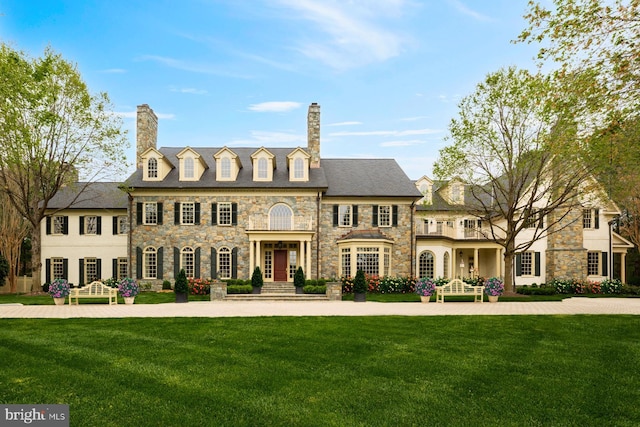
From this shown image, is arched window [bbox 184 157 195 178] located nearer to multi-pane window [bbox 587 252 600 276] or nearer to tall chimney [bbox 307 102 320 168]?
tall chimney [bbox 307 102 320 168]

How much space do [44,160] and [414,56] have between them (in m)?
19.7

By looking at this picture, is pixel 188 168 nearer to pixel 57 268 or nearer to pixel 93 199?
pixel 93 199

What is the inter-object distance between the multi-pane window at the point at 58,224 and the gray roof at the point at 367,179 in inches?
694

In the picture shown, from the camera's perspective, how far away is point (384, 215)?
89.4ft

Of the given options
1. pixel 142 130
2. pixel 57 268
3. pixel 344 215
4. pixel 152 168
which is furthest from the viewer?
pixel 57 268

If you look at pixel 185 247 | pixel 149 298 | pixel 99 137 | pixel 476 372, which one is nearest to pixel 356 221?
pixel 185 247

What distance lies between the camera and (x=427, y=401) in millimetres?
6086

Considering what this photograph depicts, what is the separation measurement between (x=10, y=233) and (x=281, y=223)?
17643mm

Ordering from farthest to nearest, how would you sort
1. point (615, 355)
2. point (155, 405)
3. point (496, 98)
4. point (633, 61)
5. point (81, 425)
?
point (496, 98) → point (633, 61) → point (615, 355) → point (155, 405) → point (81, 425)

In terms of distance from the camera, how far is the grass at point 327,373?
5.63 metres

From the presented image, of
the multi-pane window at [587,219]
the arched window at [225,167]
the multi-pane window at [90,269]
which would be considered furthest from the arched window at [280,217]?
the multi-pane window at [587,219]

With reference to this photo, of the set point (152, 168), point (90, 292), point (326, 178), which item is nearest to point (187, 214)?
point (152, 168)

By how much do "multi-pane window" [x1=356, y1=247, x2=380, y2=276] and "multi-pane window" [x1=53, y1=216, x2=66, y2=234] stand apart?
1948 cm

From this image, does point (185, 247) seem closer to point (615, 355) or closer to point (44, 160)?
point (44, 160)
